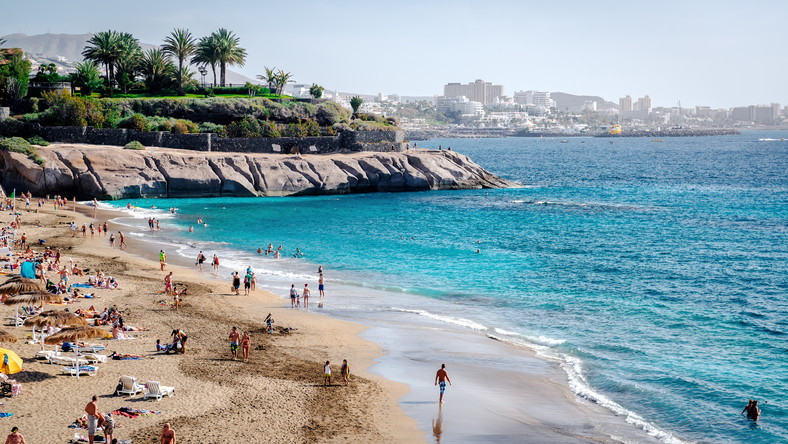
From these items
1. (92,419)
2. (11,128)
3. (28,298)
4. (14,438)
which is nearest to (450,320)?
(28,298)

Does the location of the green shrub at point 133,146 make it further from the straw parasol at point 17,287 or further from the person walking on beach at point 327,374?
the person walking on beach at point 327,374

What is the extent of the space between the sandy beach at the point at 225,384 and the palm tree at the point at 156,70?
62705 millimetres

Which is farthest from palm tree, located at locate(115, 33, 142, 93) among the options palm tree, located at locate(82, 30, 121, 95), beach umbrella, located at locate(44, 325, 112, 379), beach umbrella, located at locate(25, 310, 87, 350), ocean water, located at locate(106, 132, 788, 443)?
beach umbrella, located at locate(44, 325, 112, 379)

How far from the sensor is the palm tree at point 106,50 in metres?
86.8

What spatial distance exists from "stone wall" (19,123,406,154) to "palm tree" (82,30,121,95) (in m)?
15.3

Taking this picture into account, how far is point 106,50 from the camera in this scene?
87.1m

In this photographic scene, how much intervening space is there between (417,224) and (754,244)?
2659 cm

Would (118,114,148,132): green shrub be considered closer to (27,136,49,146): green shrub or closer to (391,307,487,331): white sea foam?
(27,136,49,146): green shrub

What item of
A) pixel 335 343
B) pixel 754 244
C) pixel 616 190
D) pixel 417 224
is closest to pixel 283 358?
pixel 335 343

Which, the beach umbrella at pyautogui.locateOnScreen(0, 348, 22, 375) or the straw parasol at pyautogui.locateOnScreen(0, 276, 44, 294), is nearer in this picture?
the beach umbrella at pyautogui.locateOnScreen(0, 348, 22, 375)

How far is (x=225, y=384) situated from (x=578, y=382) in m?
11.8

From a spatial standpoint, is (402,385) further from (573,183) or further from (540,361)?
(573,183)

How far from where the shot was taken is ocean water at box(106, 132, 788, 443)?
23047 millimetres

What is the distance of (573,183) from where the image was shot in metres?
99.9
